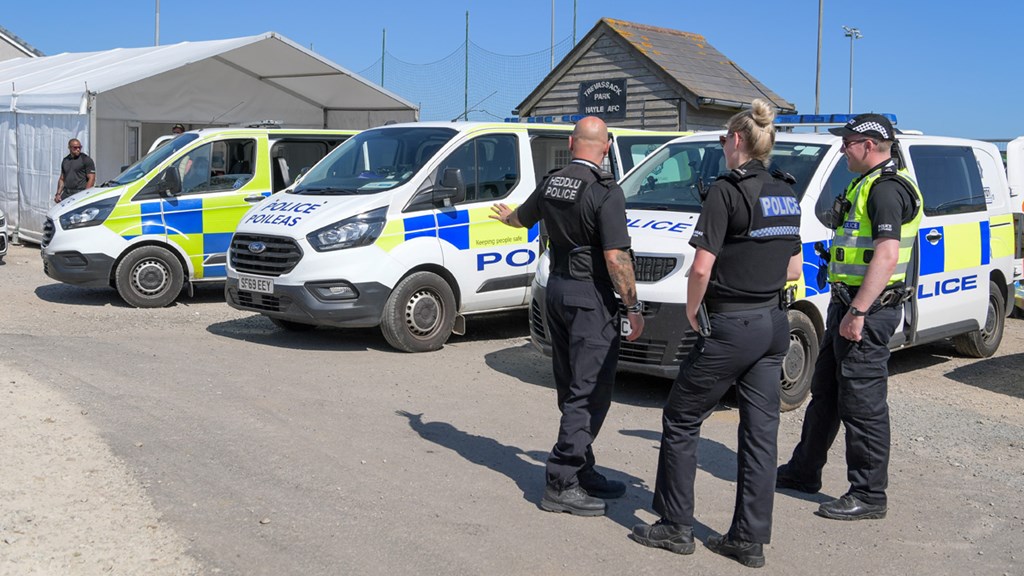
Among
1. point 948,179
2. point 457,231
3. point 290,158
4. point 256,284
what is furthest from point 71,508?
point 290,158

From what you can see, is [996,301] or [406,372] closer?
[406,372]

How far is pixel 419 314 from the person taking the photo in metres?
9.15

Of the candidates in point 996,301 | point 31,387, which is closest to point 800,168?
point 996,301

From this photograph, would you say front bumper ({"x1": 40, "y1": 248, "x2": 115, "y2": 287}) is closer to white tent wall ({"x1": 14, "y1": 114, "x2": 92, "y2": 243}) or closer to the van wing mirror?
the van wing mirror

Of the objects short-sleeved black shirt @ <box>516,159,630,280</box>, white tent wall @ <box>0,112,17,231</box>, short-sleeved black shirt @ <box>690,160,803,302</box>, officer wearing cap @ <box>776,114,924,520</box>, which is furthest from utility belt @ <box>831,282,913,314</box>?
white tent wall @ <box>0,112,17,231</box>

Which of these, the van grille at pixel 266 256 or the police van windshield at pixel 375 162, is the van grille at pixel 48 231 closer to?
the van grille at pixel 266 256

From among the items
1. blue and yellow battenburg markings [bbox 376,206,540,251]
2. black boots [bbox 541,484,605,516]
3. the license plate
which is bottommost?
black boots [bbox 541,484,605,516]

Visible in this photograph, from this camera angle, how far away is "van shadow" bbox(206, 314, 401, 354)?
939 centimetres

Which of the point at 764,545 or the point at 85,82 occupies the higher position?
the point at 85,82

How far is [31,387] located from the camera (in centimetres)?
709

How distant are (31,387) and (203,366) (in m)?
1.37

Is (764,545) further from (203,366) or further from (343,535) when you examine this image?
(203,366)

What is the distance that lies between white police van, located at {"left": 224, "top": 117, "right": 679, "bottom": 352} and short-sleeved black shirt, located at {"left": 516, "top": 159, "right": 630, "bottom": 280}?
3.93 meters

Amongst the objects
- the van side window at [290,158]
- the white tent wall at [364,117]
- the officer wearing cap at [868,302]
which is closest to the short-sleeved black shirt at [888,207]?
the officer wearing cap at [868,302]
